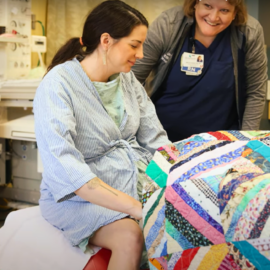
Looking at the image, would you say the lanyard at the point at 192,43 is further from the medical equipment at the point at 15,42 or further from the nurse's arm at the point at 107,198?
the medical equipment at the point at 15,42

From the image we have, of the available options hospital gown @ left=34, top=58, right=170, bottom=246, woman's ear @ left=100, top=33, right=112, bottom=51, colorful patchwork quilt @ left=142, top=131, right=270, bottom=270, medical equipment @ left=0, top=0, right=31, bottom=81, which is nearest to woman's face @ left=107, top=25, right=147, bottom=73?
woman's ear @ left=100, top=33, right=112, bottom=51

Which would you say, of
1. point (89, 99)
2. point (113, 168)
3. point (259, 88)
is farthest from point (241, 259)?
point (259, 88)

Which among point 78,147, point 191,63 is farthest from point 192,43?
point 78,147

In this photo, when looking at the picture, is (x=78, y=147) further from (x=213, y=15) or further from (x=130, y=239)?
(x=213, y=15)

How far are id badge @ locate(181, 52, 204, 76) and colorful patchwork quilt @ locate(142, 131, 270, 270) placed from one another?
83 cm

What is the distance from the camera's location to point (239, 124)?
208 cm

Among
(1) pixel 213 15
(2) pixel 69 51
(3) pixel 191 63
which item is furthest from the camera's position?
(3) pixel 191 63

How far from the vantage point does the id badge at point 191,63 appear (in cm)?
191

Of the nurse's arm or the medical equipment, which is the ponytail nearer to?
the nurse's arm

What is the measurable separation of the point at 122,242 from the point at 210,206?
37 centimetres

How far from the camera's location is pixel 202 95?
6.43 feet

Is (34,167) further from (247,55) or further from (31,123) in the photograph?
(247,55)

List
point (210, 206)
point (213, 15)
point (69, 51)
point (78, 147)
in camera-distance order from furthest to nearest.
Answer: point (213, 15), point (69, 51), point (78, 147), point (210, 206)

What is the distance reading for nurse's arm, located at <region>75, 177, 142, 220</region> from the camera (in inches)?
45.4
